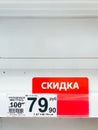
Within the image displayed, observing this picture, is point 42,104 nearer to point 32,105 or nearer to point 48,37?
point 32,105

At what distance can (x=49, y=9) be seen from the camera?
43.8 inches

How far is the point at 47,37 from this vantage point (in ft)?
3.86

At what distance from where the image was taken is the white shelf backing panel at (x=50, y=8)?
3.54 ft

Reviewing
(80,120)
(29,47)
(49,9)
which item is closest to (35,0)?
(49,9)

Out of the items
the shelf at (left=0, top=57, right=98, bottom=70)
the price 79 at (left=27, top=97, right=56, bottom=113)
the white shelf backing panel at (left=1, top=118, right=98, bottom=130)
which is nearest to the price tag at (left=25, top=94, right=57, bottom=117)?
the price 79 at (left=27, top=97, right=56, bottom=113)

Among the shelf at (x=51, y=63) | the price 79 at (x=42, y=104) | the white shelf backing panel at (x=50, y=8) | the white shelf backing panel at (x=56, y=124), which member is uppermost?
the white shelf backing panel at (x=50, y=8)

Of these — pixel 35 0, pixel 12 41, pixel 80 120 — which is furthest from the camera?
pixel 80 120

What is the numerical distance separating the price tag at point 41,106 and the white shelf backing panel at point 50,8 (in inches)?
16.3

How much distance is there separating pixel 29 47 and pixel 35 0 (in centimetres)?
23

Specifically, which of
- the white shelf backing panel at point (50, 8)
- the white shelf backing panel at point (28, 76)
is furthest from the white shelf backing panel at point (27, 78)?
the white shelf backing panel at point (50, 8)

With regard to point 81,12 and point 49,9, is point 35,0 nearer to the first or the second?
point 49,9

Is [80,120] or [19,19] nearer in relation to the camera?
[19,19]

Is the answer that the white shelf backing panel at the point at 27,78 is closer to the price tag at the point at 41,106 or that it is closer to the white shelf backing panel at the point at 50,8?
the price tag at the point at 41,106

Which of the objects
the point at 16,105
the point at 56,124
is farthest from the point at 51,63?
the point at 56,124
